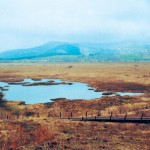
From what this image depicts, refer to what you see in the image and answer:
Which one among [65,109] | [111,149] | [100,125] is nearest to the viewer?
[111,149]

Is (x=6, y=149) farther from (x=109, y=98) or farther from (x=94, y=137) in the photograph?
(x=109, y=98)

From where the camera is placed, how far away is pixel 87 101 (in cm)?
7450

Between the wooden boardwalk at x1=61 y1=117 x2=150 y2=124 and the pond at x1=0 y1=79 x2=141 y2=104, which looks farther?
the pond at x1=0 y1=79 x2=141 y2=104

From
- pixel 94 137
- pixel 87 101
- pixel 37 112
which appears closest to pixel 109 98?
pixel 87 101

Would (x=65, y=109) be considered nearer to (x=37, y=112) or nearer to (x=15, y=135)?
(x=37, y=112)

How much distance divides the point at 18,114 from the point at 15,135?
19248 mm

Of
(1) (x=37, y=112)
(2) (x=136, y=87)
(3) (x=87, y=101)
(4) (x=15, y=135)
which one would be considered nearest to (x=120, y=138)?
(4) (x=15, y=135)

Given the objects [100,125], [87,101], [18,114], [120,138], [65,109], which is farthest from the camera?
[87,101]

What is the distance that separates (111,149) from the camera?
3744cm

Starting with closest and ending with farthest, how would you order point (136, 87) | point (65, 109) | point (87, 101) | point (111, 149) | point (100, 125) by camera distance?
→ 1. point (111, 149)
2. point (100, 125)
3. point (65, 109)
4. point (87, 101)
5. point (136, 87)

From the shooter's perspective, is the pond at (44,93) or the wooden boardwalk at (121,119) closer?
the wooden boardwalk at (121,119)

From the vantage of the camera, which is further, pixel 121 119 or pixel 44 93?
pixel 44 93

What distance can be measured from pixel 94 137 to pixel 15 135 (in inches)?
460

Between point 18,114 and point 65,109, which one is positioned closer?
point 18,114
